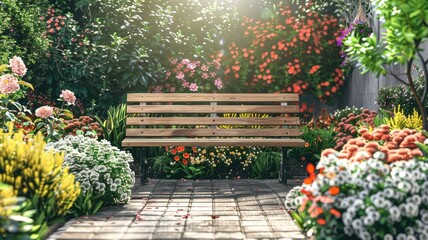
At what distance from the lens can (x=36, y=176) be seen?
4641 mm

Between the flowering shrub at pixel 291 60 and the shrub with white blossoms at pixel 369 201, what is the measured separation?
248 inches

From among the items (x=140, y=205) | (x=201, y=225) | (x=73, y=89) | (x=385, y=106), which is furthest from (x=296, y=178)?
(x=73, y=89)

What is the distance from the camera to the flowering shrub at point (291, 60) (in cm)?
1062

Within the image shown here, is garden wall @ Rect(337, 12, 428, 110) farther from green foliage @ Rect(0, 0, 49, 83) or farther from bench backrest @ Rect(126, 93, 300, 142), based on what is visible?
green foliage @ Rect(0, 0, 49, 83)

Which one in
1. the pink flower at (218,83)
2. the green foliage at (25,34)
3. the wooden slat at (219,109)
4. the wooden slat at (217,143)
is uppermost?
the green foliage at (25,34)

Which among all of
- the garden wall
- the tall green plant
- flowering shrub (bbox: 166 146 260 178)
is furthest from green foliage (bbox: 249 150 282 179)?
the tall green plant

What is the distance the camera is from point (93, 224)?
5051 millimetres

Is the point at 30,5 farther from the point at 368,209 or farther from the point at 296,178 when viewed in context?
the point at 368,209

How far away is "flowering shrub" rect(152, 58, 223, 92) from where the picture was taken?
963 centimetres

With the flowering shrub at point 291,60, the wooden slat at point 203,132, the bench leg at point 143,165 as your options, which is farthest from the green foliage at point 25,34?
the flowering shrub at point 291,60

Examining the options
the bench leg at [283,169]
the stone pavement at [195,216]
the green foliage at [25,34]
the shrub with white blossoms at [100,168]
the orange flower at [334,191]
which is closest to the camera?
the orange flower at [334,191]

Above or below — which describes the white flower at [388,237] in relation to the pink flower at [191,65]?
below

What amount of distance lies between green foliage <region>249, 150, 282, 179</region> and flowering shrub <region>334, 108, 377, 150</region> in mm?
757

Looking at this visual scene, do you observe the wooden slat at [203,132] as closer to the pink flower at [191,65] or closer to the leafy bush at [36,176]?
the pink flower at [191,65]
